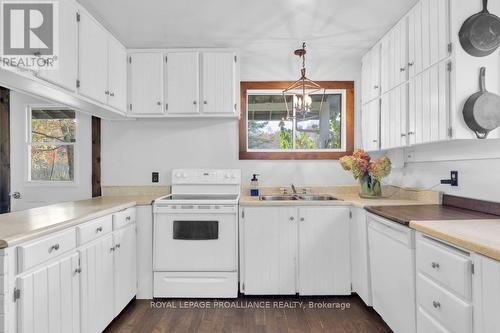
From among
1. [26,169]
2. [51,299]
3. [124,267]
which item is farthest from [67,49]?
[26,169]

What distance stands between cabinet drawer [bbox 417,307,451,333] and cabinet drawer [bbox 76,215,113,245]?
2.05m

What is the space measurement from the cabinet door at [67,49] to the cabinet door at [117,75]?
49cm

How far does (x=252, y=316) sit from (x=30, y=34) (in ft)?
8.24

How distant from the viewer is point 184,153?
3.08 meters

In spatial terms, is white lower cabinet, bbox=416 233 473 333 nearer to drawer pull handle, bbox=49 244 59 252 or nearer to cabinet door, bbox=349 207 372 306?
cabinet door, bbox=349 207 372 306

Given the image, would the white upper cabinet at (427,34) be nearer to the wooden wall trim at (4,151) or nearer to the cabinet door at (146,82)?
the cabinet door at (146,82)

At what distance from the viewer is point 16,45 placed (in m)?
1.54

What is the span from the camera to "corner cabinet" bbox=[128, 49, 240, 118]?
2.75m

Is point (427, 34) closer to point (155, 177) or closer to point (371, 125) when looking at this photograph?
point (371, 125)

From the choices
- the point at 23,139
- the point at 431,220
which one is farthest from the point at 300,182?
the point at 23,139

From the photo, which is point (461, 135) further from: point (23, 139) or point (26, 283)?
point (23, 139)

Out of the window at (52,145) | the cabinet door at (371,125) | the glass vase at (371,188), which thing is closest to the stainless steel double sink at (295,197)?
the glass vase at (371,188)

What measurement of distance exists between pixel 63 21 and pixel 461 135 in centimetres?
271

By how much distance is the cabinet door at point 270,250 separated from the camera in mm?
2467
